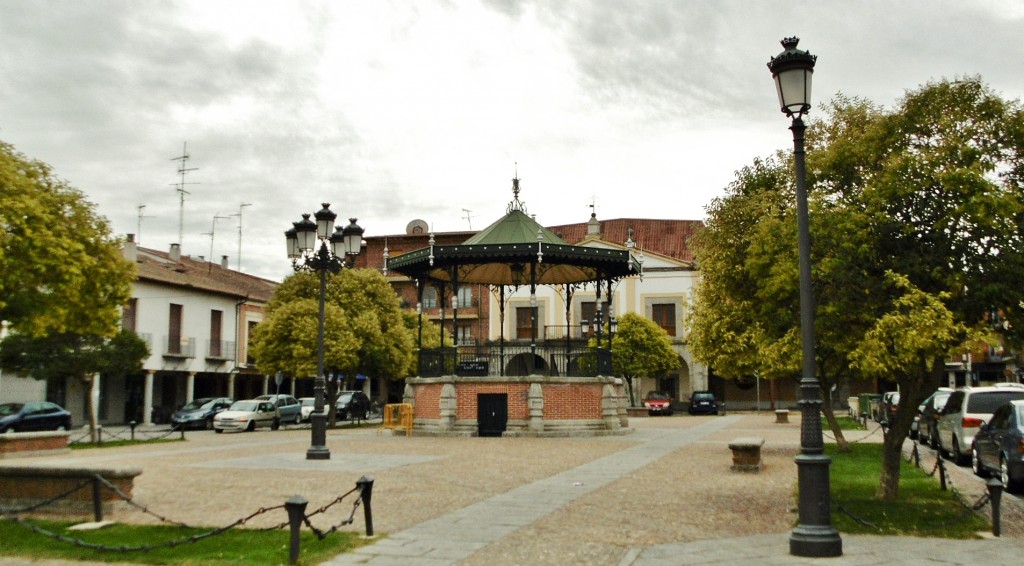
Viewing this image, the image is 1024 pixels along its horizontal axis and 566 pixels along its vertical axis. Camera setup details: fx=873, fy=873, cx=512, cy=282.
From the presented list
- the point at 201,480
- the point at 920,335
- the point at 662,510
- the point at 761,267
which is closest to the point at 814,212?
the point at 761,267

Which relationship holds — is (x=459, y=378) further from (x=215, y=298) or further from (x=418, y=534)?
(x=215, y=298)

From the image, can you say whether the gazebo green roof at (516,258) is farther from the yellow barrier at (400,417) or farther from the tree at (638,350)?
the tree at (638,350)

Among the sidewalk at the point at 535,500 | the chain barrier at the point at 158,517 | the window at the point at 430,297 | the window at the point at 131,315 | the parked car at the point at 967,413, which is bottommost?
the sidewalk at the point at 535,500

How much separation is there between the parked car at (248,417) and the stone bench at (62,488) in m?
23.7

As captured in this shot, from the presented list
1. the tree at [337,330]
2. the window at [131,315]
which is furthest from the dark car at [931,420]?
the window at [131,315]

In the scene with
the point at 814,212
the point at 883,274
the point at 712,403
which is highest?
the point at 814,212

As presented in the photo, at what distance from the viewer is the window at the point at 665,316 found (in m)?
57.3

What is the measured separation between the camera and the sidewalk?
8133mm

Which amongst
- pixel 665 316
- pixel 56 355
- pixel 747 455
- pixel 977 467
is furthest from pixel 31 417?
pixel 665 316

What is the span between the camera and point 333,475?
49.2 ft

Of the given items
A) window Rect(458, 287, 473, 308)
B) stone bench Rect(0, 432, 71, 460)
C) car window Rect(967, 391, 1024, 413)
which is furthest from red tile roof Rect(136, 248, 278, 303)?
car window Rect(967, 391, 1024, 413)

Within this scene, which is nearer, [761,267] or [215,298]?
[761,267]

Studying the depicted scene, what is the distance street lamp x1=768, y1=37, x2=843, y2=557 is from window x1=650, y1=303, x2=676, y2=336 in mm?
49294

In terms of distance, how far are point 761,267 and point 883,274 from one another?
1657 mm
